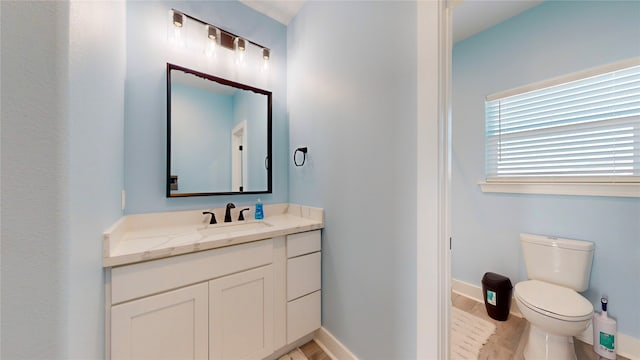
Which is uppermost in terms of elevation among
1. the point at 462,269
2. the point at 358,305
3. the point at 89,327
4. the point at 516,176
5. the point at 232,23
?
the point at 232,23

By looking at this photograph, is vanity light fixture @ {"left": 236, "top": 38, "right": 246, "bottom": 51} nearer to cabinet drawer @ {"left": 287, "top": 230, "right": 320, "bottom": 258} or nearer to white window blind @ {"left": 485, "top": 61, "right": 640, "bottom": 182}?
cabinet drawer @ {"left": 287, "top": 230, "right": 320, "bottom": 258}

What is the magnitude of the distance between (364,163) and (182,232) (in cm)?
115

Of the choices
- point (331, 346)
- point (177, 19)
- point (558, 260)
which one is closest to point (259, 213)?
point (331, 346)

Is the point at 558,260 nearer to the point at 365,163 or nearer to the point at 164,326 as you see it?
the point at 365,163

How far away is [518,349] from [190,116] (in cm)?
280

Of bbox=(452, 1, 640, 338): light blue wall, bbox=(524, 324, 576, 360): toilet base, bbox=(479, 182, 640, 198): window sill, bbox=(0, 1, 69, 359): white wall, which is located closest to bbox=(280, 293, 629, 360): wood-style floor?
bbox=(524, 324, 576, 360): toilet base

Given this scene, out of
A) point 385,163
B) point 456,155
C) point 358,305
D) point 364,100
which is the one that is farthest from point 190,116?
point 456,155

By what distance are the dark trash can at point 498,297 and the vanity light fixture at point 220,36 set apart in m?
2.80

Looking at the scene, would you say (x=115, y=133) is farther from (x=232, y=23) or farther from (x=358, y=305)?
(x=358, y=305)

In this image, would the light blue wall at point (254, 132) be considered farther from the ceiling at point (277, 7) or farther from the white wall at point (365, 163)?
the ceiling at point (277, 7)

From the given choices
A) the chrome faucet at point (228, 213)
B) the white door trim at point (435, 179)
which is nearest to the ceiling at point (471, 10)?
the white door trim at point (435, 179)

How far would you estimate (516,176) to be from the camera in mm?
1919

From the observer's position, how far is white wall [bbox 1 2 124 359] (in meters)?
0.42

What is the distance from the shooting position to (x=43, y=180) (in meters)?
0.45
